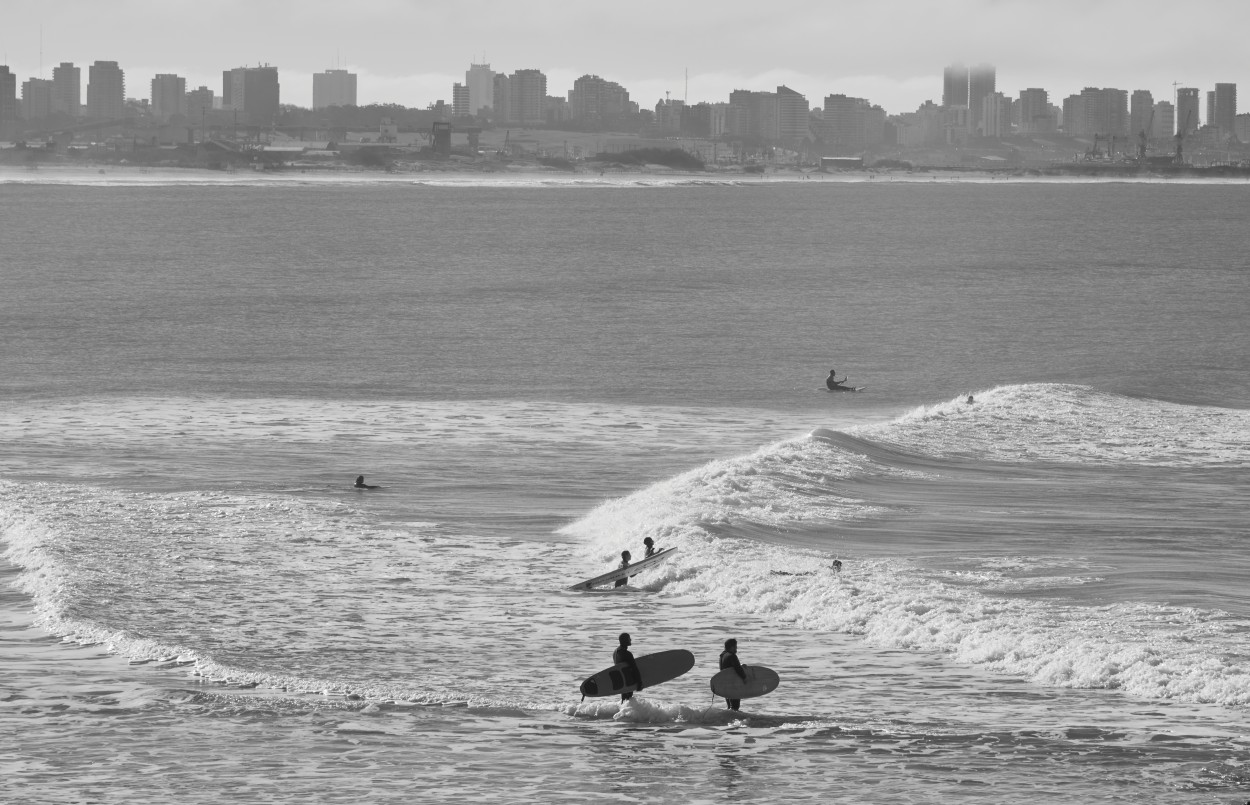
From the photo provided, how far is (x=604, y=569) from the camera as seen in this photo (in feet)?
99.2

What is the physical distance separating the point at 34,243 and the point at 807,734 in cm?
15481

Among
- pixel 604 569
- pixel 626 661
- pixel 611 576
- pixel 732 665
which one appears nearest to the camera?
pixel 732 665

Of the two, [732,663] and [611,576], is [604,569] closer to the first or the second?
[611,576]

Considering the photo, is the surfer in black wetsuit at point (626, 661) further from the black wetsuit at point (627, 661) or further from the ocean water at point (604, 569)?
the ocean water at point (604, 569)

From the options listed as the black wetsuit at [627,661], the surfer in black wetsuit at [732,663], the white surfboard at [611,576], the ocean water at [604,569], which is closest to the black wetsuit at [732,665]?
the surfer in black wetsuit at [732,663]

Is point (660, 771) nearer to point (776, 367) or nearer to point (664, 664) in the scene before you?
point (664, 664)

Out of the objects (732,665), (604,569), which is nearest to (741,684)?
(732,665)

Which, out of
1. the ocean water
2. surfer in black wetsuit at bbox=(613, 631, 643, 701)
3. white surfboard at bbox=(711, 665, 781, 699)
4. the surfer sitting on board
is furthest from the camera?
the surfer sitting on board

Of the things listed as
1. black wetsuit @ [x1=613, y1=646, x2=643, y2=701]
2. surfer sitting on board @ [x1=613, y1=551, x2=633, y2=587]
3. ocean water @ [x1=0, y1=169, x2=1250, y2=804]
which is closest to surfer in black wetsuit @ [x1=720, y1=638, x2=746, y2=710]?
ocean water @ [x1=0, y1=169, x2=1250, y2=804]

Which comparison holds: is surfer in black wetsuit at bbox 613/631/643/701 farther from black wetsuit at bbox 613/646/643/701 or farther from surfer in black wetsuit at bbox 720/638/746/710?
surfer in black wetsuit at bbox 720/638/746/710

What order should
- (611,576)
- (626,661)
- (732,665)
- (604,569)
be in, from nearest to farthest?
(732,665) < (626,661) < (611,576) < (604,569)

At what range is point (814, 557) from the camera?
1206 inches

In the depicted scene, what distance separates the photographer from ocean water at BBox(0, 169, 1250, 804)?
778 inches

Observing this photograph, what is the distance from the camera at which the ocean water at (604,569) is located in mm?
19766
